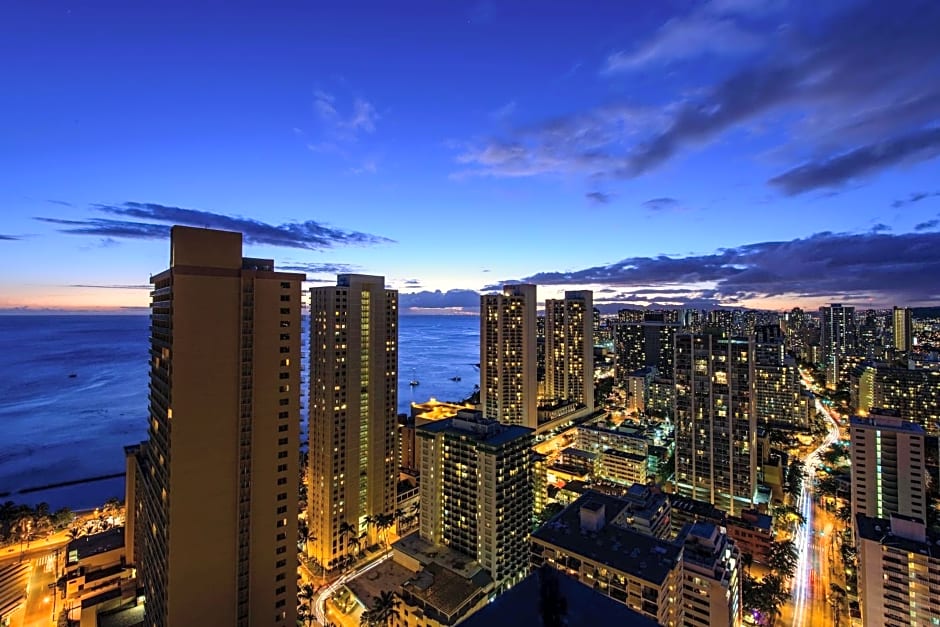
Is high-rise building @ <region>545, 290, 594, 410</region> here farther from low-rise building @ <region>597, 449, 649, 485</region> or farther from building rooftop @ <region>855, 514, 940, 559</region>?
building rooftop @ <region>855, 514, 940, 559</region>

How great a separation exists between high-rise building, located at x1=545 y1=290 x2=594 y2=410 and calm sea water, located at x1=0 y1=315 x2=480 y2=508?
102ft

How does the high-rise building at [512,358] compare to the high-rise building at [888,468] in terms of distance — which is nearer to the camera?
the high-rise building at [888,468]

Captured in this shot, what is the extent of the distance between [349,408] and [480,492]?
47.5 ft

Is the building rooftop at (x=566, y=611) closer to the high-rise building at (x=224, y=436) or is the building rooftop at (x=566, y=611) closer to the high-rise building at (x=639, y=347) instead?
the high-rise building at (x=224, y=436)

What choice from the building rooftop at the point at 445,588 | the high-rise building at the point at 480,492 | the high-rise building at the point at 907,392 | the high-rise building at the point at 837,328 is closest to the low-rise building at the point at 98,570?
the building rooftop at the point at 445,588

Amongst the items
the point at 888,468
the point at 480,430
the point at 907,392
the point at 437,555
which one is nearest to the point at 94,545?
the point at 437,555

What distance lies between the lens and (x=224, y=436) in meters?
17.2

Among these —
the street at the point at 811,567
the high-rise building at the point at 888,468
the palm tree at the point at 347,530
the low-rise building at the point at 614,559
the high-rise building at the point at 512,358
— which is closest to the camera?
the low-rise building at the point at 614,559

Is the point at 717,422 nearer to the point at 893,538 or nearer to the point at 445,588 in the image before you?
the point at 893,538

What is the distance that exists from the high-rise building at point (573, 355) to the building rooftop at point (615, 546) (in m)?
54.3

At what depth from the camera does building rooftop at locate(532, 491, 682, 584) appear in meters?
25.3

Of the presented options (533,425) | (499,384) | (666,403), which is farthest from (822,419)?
(499,384)

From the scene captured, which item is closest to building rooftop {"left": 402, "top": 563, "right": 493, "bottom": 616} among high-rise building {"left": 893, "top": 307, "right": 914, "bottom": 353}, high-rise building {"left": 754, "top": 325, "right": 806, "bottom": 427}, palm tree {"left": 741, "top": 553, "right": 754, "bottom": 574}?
palm tree {"left": 741, "top": 553, "right": 754, "bottom": 574}

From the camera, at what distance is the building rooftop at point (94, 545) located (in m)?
31.0
